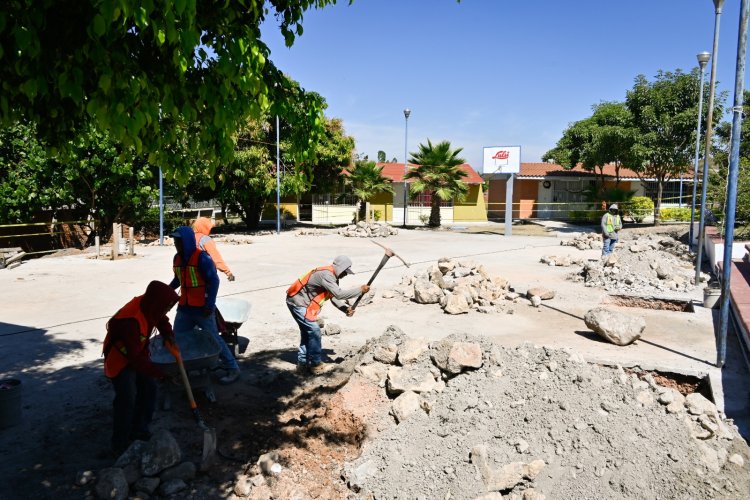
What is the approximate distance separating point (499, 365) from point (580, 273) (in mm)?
8520

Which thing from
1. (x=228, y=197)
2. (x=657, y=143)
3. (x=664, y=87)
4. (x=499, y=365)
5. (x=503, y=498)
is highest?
(x=664, y=87)

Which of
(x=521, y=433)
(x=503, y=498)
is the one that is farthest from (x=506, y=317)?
(x=503, y=498)

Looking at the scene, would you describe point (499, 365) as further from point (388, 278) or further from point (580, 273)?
point (580, 273)

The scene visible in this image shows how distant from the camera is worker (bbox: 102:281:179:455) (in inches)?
163

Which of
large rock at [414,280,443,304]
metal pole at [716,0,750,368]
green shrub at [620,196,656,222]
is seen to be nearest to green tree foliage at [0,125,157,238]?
large rock at [414,280,443,304]

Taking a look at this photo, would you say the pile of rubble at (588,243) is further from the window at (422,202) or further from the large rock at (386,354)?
the large rock at (386,354)

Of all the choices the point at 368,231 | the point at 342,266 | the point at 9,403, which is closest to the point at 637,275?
the point at 342,266

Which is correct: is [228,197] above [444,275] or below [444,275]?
above

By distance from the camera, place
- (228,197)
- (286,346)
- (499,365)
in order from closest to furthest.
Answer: (499,365) < (286,346) < (228,197)

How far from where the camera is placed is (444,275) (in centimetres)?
1157

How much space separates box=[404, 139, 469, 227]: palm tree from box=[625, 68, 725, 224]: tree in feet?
28.5

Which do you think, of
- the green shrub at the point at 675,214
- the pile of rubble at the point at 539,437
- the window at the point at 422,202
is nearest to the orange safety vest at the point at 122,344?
the pile of rubble at the point at 539,437

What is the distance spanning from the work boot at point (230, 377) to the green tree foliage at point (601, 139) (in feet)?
80.5

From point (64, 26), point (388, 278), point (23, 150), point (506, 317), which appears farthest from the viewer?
point (23, 150)
